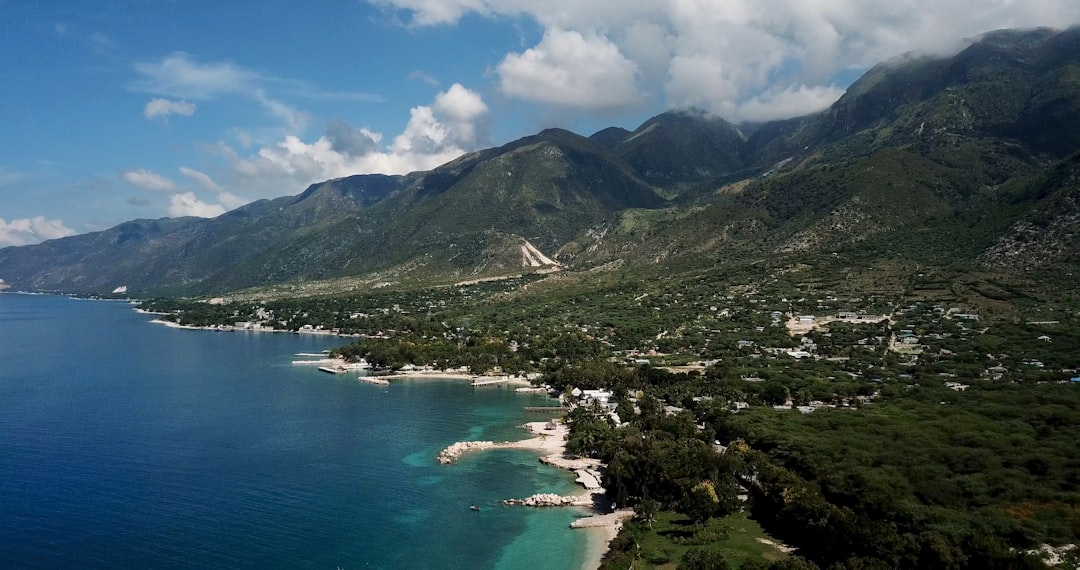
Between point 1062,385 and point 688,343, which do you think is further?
point 688,343

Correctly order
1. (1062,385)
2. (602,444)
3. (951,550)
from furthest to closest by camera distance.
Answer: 1. (1062,385)
2. (602,444)
3. (951,550)

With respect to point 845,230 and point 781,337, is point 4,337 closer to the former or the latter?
point 781,337

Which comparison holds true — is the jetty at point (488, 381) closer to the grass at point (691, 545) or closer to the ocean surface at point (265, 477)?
the ocean surface at point (265, 477)

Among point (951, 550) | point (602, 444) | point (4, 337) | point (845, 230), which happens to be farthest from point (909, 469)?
point (4, 337)

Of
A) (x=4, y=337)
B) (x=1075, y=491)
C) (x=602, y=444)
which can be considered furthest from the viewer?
(x=4, y=337)

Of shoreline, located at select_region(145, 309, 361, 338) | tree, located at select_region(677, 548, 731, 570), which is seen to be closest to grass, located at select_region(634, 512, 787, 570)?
tree, located at select_region(677, 548, 731, 570)


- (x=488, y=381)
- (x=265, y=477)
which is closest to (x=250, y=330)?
(x=488, y=381)

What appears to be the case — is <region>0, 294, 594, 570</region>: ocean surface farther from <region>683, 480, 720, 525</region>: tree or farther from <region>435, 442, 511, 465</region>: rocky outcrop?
<region>683, 480, 720, 525</region>: tree
